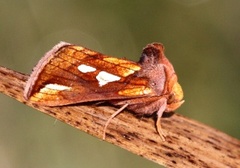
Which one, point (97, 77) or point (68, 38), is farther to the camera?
point (68, 38)

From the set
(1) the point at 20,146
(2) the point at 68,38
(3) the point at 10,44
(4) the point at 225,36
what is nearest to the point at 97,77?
(1) the point at 20,146

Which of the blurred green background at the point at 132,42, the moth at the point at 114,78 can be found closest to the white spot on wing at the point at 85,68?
the moth at the point at 114,78

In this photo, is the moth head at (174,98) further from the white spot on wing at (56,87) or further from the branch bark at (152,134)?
the white spot on wing at (56,87)

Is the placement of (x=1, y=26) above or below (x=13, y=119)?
above

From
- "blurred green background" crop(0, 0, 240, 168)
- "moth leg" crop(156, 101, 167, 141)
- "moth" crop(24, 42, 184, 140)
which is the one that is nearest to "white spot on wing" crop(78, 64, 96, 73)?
"moth" crop(24, 42, 184, 140)

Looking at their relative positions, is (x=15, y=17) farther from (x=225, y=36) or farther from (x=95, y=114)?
(x=95, y=114)
